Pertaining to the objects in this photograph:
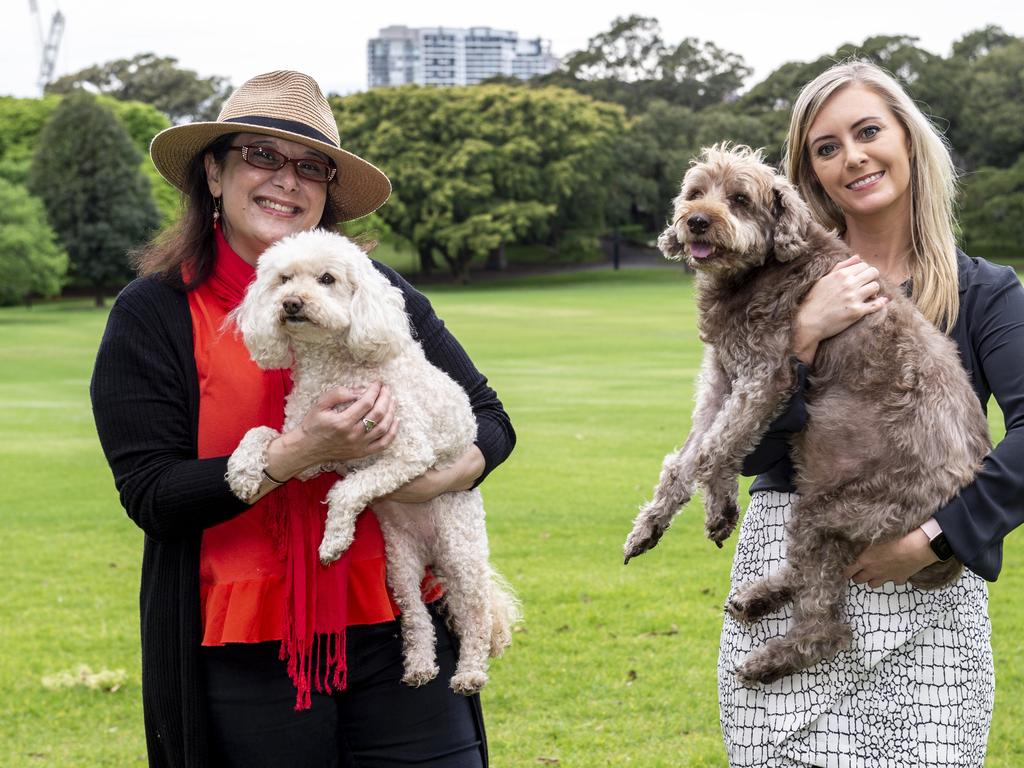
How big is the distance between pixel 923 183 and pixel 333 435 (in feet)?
6.28

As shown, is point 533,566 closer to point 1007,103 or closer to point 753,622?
point 753,622

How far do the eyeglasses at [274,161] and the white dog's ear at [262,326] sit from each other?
0.35m

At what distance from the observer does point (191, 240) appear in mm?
3434

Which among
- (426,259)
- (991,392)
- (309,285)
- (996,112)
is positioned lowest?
(426,259)

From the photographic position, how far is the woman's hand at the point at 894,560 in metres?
3.08

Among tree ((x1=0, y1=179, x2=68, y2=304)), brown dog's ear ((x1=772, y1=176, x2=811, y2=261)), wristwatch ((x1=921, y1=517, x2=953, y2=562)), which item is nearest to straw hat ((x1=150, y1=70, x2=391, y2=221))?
brown dog's ear ((x1=772, y1=176, x2=811, y2=261))

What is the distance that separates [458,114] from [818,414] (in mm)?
60132

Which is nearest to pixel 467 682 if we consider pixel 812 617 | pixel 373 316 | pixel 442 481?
pixel 442 481

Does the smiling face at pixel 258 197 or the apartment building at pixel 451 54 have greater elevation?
the smiling face at pixel 258 197

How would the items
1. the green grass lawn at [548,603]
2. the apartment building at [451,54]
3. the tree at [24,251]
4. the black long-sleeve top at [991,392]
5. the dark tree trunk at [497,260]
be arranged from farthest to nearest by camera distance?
the apartment building at [451,54]
the dark tree trunk at [497,260]
the tree at [24,251]
the green grass lawn at [548,603]
the black long-sleeve top at [991,392]

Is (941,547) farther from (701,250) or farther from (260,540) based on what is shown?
(260,540)

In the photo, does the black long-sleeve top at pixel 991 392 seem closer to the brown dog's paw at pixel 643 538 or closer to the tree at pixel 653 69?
the brown dog's paw at pixel 643 538

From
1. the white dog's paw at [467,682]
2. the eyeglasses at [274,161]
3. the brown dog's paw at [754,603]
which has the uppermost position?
the eyeglasses at [274,161]

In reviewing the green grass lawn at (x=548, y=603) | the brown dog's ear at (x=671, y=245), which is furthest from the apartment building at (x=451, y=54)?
the brown dog's ear at (x=671, y=245)
